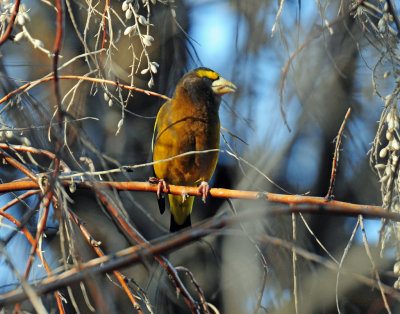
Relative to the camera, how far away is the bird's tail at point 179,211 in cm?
375

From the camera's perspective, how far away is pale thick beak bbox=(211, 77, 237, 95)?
11.2 feet

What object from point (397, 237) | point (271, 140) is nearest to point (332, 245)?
point (271, 140)

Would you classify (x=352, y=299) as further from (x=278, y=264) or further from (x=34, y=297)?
(x=34, y=297)

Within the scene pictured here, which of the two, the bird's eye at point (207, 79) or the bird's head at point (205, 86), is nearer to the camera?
the bird's head at point (205, 86)

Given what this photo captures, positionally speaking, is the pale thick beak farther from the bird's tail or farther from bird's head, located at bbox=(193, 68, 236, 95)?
the bird's tail

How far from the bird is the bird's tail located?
0.45 ft

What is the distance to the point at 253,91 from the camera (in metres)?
3.21

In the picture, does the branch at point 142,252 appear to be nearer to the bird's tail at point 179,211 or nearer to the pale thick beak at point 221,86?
the pale thick beak at point 221,86

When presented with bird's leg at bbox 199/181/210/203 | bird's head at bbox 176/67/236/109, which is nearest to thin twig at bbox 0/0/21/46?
bird's leg at bbox 199/181/210/203

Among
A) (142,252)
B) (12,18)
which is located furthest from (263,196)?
(12,18)

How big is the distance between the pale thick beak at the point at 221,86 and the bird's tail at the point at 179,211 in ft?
2.79

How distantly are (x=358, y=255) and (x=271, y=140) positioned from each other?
2627 mm

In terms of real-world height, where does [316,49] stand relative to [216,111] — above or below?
above

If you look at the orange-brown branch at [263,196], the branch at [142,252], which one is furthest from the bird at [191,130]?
the branch at [142,252]
